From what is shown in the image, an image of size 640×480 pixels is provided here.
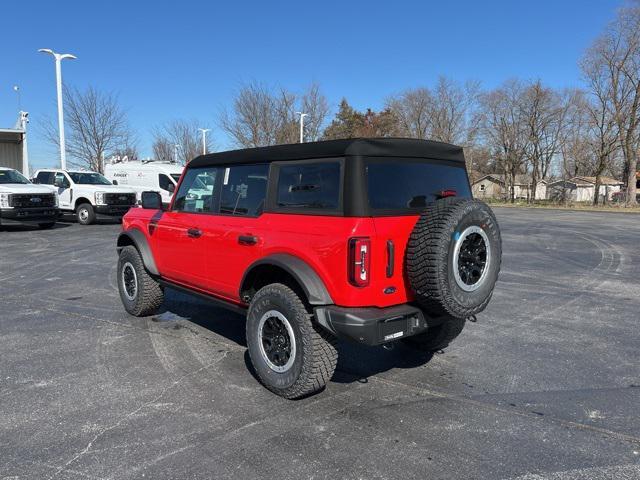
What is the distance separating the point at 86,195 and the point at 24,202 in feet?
8.24

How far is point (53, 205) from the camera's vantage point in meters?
15.2

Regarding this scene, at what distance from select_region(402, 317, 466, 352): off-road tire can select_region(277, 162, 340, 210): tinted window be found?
1629mm

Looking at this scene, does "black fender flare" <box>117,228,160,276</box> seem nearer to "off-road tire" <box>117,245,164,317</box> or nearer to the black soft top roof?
"off-road tire" <box>117,245,164,317</box>

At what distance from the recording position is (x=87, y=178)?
57.7ft

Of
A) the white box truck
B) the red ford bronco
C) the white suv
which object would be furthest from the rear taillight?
the white box truck

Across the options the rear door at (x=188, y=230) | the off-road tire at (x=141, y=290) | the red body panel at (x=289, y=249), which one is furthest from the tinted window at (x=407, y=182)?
the off-road tire at (x=141, y=290)

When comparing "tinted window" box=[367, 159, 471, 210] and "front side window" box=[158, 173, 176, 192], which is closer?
"tinted window" box=[367, 159, 471, 210]

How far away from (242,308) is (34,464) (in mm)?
1821

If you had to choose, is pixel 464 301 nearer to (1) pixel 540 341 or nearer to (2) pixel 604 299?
(1) pixel 540 341

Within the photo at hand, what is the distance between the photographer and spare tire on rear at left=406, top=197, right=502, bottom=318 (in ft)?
10.3

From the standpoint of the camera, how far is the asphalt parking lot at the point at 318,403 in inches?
109

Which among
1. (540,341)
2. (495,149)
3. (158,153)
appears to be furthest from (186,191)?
(495,149)

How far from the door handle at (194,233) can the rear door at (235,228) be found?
99mm

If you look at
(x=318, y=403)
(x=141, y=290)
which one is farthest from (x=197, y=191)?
(x=318, y=403)
